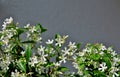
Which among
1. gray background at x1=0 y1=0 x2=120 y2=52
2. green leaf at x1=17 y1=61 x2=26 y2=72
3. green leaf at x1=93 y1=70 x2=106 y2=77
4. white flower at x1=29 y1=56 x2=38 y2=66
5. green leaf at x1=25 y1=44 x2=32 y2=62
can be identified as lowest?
green leaf at x1=93 y1=70 x2=106 y2=77

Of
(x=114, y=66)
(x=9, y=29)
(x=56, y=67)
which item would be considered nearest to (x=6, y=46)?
(x=9, y=29)

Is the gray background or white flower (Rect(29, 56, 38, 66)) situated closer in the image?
white flower (Rect(29, 56, 38, 66))

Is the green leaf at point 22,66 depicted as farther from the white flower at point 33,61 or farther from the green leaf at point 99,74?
the green leaf at point 99,74

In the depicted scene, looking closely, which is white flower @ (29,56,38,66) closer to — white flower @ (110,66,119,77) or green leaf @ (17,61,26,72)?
green leaf @ (17,61,26,72)

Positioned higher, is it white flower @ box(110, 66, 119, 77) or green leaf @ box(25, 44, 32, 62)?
green leaf @ box(25, 44, 32, 62)

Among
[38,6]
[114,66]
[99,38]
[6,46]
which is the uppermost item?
[38,6]

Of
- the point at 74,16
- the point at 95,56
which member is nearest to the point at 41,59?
the point at 95,56

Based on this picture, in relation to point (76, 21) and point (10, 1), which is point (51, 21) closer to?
point (76, 21)

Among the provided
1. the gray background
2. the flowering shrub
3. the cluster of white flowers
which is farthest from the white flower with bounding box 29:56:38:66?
the gray background
